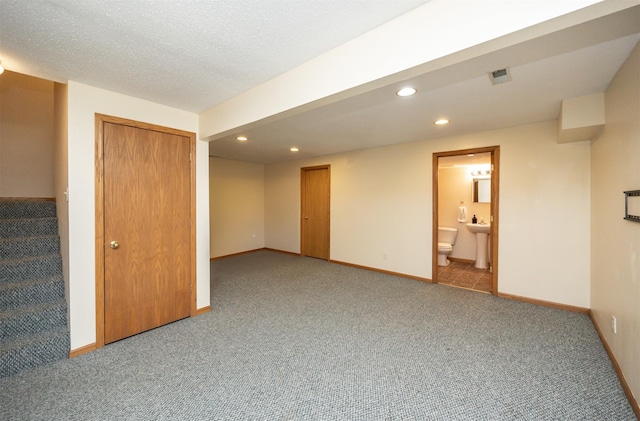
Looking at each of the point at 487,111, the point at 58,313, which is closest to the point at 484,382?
the point at 487,111

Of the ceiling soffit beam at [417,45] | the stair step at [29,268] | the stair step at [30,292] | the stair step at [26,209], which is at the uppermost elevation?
the ceiling soffit beam at [417,45]

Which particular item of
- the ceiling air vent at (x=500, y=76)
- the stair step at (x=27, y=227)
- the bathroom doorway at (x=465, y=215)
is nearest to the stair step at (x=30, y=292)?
the stair step at (x=27, y=227)

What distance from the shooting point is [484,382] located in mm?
1888

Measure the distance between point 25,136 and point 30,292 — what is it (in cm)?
229

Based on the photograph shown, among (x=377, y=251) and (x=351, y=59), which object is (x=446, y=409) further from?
(x=377, y=251)

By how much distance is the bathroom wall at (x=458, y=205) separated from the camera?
563cm

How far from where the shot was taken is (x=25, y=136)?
335cm

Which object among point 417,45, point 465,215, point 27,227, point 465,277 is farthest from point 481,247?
point 27,227

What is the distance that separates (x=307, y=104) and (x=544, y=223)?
10.8 feet

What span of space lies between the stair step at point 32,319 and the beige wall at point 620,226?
13.8 feet

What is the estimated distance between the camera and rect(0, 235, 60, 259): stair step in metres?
2.48

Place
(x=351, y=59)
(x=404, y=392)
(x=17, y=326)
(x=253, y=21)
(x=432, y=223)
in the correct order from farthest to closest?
(x=432, y=223), (x=17, y=326), (x=404, y=392), (x=351, y=59), (x=253, y=21)

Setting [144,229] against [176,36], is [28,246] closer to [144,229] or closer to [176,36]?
[144,229]

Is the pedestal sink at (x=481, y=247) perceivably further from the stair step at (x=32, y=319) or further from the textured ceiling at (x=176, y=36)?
the stair step at (x=32, y=319)
